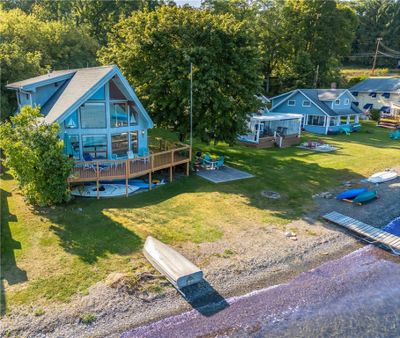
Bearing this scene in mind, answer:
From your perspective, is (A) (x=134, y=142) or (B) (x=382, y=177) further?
(B) (x=382, y=177)

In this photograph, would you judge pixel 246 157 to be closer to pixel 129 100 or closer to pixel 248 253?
pixel 129 100

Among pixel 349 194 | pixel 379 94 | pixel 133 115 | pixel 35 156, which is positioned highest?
pixel 379 94

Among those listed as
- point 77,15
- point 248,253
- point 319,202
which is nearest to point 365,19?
point 77,15

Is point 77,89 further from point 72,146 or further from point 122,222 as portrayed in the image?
point 122,222

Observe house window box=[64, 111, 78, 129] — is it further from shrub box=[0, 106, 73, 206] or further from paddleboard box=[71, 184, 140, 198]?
paddleboard box=[71, 184, 140, 198]

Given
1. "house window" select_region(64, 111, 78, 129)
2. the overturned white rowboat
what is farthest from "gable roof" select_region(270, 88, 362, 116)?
the overturned white rowboat

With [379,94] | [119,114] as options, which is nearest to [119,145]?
[119,114]
